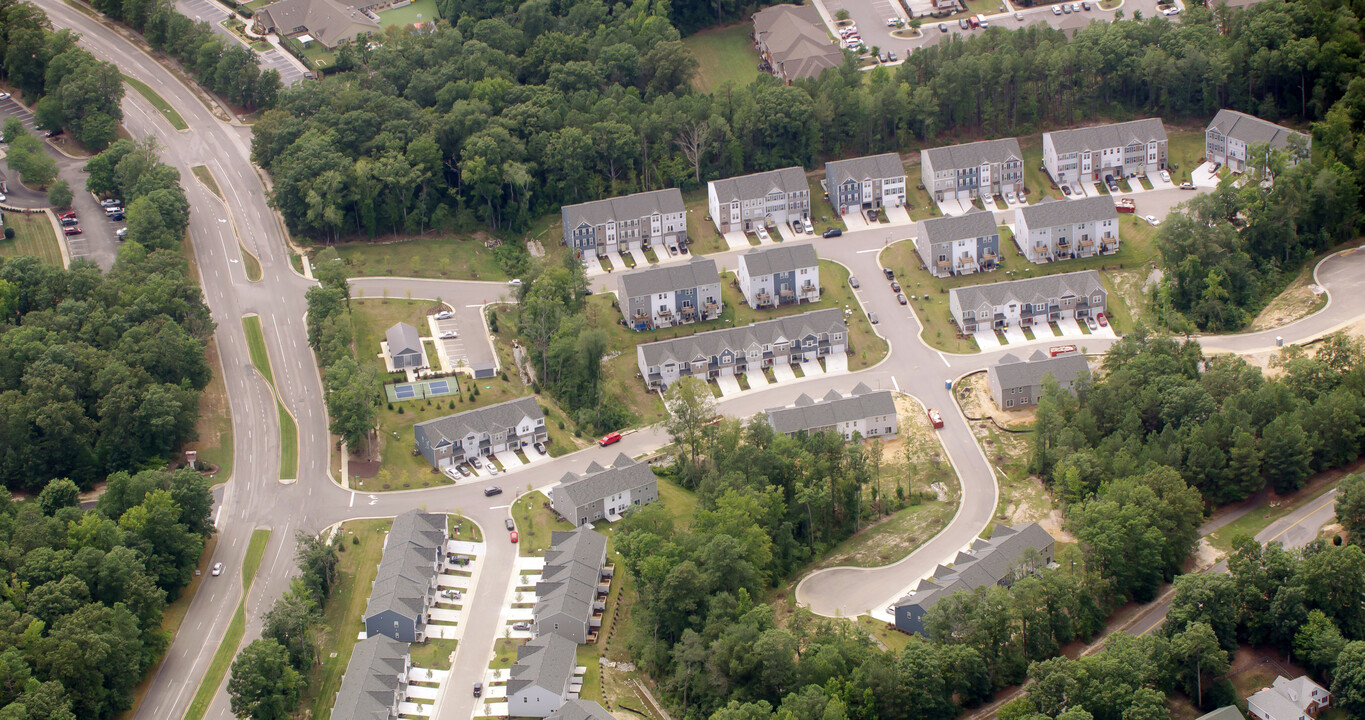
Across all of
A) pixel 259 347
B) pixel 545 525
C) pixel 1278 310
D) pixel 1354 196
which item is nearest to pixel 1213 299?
pixel 1278 310

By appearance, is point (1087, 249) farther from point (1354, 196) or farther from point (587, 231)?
point (587, 231)

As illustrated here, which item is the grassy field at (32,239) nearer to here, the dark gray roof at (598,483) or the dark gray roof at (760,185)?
the dark gray roof at (598,483)

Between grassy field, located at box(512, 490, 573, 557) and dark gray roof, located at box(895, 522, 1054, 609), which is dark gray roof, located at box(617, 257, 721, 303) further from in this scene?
dark gray roof, located at box(895, 522, 1054, 609)

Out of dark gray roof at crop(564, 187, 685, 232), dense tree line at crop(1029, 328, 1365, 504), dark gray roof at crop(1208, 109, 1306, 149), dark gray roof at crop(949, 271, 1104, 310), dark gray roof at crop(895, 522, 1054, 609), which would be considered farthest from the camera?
dark gray roof at crop(1208, 109, 1306, 149)

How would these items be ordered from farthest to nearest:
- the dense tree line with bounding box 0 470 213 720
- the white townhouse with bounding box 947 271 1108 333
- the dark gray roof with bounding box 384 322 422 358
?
the white townhouse with bounding box 947 271 1108 333 → the dark gray roof with bounding box 384 322 422 358 → the dense tree line with bounding box 0 470 213 720

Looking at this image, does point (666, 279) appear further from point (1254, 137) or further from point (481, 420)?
point (1254, 137)

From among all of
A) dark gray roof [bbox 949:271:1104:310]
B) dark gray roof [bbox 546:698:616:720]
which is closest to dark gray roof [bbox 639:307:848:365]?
dark gray roof [bbox 949:271:1104:310]
